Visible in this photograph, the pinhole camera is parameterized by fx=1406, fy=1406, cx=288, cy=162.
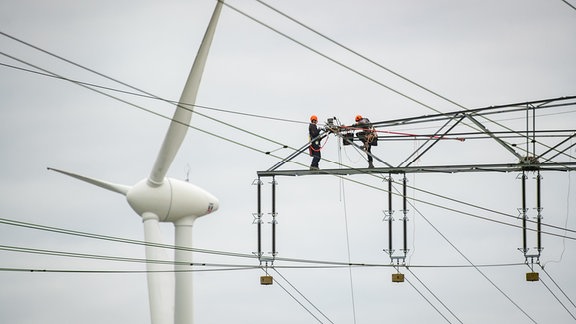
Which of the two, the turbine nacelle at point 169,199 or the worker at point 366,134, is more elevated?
the worker at point 366,134

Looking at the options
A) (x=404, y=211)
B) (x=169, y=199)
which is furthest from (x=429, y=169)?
(x=169, y=199)

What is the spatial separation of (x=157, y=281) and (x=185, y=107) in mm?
10912

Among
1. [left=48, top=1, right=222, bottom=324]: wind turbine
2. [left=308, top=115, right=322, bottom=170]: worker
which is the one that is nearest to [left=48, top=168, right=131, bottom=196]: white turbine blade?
[left=48, top=1, right=222, bottom=324]: wind turbine

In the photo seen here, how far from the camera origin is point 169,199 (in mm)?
67562

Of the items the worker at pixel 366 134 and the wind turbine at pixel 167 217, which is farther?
the wind turbine at pixel 167 217

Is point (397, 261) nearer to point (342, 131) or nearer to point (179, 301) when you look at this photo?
point (342, 131)

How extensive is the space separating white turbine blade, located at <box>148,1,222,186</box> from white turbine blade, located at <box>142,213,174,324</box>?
4.09 meters

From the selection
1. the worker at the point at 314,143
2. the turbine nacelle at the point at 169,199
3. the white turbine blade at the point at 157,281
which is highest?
the worker at the point at 314,143

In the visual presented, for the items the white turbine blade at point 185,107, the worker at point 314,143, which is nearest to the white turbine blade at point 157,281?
the white turbine blade at point 185,107

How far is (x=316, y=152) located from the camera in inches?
2351

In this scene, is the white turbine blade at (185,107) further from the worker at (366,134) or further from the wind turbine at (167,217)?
the worker at (366,134)

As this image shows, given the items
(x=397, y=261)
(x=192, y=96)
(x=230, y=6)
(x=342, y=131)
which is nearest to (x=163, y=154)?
(x=192, y=96)

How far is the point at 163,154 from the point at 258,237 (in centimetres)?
642

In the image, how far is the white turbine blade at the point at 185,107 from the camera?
57.2 metres
